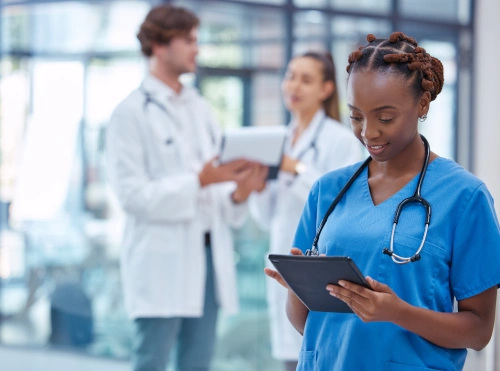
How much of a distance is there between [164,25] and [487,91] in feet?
9.65

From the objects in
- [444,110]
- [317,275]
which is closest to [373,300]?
[317,275]

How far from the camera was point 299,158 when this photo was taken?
299 centimetres

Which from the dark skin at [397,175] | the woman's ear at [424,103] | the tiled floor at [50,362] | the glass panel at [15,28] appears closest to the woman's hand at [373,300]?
the dark skin at [397,175]

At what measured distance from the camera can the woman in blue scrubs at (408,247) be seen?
1.30 meters

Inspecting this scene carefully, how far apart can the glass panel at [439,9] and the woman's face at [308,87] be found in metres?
2.05

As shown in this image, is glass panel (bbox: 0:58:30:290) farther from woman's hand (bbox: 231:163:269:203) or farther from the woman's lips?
the woman's lips

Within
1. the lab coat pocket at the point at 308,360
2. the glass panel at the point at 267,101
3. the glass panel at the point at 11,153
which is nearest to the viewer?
the lab coat pocket at the point at 308,360

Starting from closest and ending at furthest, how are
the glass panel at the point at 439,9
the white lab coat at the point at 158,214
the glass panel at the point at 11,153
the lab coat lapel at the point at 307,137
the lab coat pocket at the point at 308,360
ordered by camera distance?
the lab coat pocket at the point at 308,360 → the white lab coat at the point at 158,214 → the lab coat lapel at the point at 307,137 → the glass panel at the point at 11,153 → the glass panel at the point at 439,9

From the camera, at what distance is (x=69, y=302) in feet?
14.3

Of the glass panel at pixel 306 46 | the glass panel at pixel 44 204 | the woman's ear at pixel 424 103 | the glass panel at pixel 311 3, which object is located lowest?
the glass panel at pixel 44 204

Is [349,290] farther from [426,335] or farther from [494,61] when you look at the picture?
[494,61]

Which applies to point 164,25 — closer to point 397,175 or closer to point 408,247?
point 397,175

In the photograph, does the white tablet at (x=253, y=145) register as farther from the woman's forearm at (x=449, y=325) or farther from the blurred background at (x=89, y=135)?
the woman's forearm at (x=449, y=325)

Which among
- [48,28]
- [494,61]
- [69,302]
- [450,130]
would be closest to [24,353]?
[69,302]
